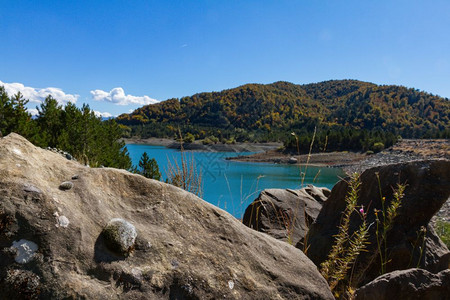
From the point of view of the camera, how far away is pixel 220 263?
9.10 feet

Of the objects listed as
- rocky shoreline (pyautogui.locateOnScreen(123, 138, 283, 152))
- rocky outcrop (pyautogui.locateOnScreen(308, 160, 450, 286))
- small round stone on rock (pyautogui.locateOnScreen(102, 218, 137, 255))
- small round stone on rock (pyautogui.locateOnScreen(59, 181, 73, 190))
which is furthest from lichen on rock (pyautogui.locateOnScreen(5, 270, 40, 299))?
rocky shoreline (pyautogui.locateOnScreen(123, 138, 283, 152))

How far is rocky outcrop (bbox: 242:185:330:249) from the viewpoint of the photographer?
25.2 feet

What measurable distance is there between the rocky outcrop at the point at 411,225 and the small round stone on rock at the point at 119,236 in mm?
2953

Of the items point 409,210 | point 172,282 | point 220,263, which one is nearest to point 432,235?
point 409,210

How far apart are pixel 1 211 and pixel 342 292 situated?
3619 millimetres

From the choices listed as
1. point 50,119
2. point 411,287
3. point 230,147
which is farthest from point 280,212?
point 230,147

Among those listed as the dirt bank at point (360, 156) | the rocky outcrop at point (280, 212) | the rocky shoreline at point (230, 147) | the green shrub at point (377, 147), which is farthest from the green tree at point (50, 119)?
the green shrub at point (377, 147)

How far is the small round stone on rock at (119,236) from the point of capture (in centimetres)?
241

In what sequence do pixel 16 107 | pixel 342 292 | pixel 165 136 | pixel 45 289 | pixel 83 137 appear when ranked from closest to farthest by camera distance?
pixel 45 289, pixel 342 292, pixel 16 107, pixel 83 137, pixel 165 136

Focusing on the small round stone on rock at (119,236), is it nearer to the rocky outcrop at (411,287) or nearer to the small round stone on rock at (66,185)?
the small round stone on rock at (66,185)

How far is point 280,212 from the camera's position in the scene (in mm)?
7180

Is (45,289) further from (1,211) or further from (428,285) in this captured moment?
(428,285)

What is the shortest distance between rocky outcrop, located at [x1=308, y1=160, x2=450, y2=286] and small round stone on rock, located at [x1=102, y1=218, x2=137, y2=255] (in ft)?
9.69

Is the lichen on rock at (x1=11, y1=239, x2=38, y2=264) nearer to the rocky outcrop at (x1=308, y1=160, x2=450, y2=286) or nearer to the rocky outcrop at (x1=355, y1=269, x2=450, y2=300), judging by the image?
the rocky outcrop at (x1=355, y1=269, x2=450, y2=300)
